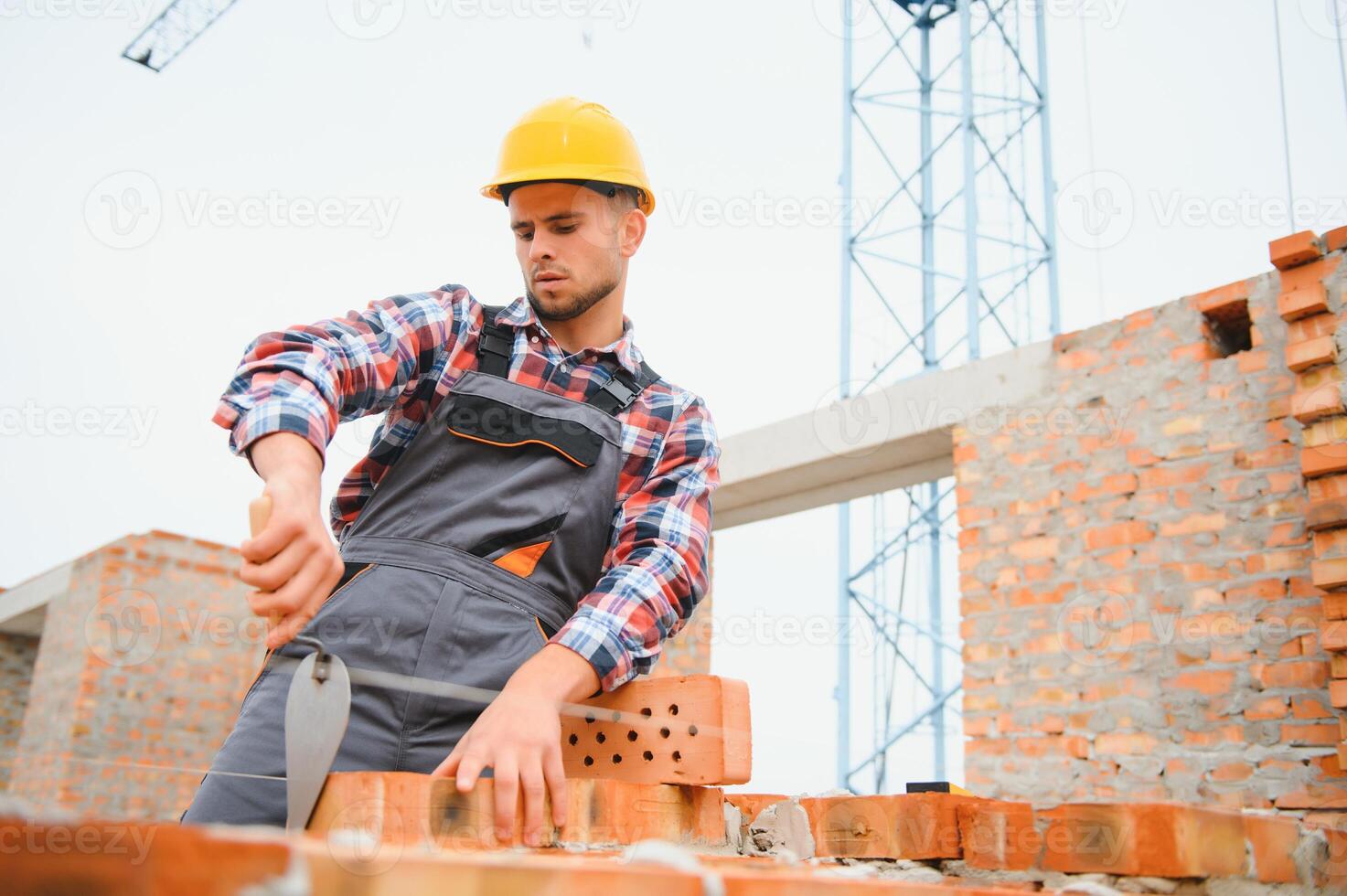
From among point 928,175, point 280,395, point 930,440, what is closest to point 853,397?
point 930,440

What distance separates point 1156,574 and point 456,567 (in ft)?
11.8

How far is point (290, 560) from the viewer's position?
51.6 inches

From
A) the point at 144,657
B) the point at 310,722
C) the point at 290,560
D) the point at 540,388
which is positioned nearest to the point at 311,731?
the point at 310,722

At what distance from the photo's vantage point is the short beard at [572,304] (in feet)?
7.05

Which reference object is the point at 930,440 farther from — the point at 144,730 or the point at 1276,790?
the point at 144,730

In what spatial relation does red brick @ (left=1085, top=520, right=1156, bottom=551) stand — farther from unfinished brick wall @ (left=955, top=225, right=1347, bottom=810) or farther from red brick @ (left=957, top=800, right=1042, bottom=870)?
red brick @ (left=957, top=800, right=1042, bottom=870)

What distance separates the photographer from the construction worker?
1.51m

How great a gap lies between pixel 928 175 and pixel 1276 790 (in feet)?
27.2

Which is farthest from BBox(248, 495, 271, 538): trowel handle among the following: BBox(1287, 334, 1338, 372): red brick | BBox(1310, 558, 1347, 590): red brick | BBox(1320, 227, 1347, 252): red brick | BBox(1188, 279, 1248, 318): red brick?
BBox(1188, 279, 1248, 318): red brick

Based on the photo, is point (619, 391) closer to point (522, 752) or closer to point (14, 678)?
point (522, 752)


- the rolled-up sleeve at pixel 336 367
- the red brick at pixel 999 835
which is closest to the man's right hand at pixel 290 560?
the rolled-up sleeve at pixel 336 367

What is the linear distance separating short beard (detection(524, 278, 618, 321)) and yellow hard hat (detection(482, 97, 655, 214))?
216 mm

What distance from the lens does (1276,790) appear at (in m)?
3.92

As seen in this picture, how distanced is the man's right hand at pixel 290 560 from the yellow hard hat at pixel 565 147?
94 cm
